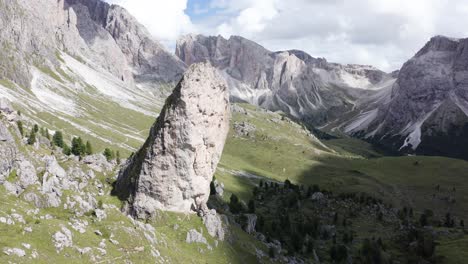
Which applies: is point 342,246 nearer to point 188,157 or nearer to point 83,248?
point 188,157

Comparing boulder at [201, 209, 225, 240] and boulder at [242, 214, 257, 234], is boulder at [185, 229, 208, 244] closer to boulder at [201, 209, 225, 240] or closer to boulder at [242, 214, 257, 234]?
boulder at [201, 209, 225, 240]

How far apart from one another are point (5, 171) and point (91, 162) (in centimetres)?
2370

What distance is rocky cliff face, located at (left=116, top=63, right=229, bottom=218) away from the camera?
269 ft

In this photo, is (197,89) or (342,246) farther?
(342,246)

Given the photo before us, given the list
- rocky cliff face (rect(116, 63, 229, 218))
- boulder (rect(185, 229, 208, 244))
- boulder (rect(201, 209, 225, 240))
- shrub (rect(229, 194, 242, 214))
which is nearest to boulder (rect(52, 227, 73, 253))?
rocky cliff face (rect(116, 63, 229, 218))

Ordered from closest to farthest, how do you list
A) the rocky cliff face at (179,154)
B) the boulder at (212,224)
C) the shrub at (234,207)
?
the rocky cliff face at (179,154), the boulder at (212,224), the shrub at (234,207)

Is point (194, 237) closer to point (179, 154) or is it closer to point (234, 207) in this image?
point (179, 154)

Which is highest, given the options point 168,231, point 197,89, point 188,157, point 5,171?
point 197,89

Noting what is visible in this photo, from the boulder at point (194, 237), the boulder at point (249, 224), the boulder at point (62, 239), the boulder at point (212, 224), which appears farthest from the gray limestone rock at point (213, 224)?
the boulder at point (62, 239)

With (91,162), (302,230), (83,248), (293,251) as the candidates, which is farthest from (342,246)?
(83,248)

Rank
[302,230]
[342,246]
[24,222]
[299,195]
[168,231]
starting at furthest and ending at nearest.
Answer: [299,195]
[302,230]
[342,246]
[168,231]
[24,222]

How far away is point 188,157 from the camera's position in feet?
273

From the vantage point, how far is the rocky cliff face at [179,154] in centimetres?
8194

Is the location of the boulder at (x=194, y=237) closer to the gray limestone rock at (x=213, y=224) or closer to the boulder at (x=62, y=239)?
the gray limestone rock at (x=213, y=224)
